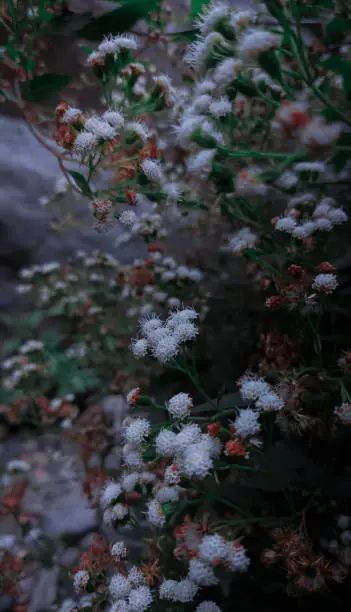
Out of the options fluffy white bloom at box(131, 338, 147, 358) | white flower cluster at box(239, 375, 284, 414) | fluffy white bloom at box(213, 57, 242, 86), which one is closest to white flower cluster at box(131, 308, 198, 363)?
fluffy white bloom at box(131, 338, 147, 358)

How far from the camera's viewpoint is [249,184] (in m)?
0.71

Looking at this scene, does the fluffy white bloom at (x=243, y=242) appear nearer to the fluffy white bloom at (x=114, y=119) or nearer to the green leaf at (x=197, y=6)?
the fluffy white bloom at (x=114, y=119)

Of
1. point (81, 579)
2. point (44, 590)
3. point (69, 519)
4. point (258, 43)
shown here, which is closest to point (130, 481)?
point (81, 579)

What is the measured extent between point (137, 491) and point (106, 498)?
0.19 feet

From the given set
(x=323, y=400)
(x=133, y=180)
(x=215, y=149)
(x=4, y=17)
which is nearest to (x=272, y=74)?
(x=215, y=149)

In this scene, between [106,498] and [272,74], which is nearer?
[272,74]

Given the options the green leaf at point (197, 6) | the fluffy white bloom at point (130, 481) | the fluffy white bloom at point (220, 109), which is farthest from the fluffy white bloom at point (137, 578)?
the green leaf at point (197, 6)

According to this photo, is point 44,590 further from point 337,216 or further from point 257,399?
point 337,216

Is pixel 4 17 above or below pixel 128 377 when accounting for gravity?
above

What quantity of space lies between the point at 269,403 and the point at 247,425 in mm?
38

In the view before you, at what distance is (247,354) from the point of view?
81 cm

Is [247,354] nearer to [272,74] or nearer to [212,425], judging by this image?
[212,425]

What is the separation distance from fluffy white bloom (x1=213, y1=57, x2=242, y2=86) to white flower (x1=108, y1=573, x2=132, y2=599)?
681 mm

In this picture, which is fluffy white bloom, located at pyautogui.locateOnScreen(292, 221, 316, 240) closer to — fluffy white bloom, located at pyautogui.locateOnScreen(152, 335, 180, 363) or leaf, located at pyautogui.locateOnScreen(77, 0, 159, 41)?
fluffy white bloom, located at pyautogui.locateOnScreen(152, 335, 180, 363)
